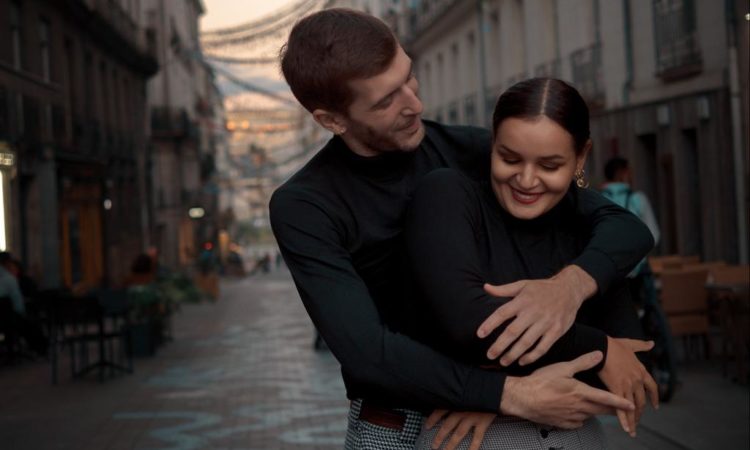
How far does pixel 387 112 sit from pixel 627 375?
29.1 inches

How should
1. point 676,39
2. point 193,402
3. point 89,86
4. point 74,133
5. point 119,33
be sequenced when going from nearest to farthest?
1. point 193,402
2. point 676,39
3. point 74,133
4. point 89,86
5. point 119,33

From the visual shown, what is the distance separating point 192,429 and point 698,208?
10307mm

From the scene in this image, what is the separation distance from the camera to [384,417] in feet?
9.20

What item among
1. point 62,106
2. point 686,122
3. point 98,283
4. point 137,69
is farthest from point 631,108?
point 137,69

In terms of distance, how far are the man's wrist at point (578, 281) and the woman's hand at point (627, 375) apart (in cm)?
11

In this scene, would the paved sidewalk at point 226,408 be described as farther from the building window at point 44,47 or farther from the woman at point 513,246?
the building window at point 44,47

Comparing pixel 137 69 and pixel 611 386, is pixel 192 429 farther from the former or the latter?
pixel 137 69

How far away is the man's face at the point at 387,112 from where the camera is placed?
8.68 feet

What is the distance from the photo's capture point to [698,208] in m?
17.9

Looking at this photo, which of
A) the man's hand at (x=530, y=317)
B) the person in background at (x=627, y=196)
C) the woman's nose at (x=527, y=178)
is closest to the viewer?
the man's hand at (x=530, y=317)

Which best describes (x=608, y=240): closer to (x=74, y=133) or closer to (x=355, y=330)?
(x=355, y=330)

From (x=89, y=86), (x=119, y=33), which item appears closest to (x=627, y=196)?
(x=89, y=86)

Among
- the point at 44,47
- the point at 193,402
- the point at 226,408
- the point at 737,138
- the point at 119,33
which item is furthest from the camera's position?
the point at 119,33

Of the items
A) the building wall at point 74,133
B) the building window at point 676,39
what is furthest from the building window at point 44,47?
the building window at point 676,39
